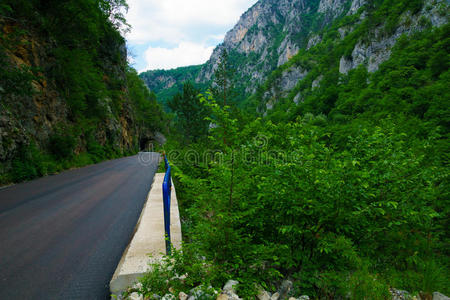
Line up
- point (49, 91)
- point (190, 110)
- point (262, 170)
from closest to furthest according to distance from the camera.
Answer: point (262, 170), point (49, 91), point (190, 110)

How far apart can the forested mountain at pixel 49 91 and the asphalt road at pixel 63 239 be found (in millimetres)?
3978

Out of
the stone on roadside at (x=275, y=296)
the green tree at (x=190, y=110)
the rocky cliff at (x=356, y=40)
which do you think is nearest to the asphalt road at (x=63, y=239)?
the stone on roadside at (x=275, y=296)

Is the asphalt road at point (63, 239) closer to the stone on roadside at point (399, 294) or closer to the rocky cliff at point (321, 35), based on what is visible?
the stone on roadside at point (399, 294)

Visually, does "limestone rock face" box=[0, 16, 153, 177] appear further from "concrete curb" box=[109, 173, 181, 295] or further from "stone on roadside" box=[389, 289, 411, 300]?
"stone on roadside" box=[389, 289, 411, 300]

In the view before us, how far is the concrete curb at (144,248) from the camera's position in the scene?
2.81 metres

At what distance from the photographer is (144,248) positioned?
3543 mm

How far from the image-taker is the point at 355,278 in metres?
2.99

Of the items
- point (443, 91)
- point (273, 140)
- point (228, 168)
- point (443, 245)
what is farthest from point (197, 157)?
point (443, 91)

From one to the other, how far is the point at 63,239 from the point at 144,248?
7.25 feet

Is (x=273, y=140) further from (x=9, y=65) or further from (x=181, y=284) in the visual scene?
(x=9, y=65)

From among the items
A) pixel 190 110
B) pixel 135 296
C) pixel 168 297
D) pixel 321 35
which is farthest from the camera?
pixel 321 35

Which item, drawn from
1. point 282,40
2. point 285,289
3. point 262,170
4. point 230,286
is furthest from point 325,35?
point 230,286

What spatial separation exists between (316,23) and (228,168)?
187 metres

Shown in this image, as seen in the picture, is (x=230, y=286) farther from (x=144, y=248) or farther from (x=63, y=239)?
(x=63, y=239)
